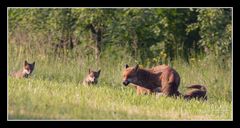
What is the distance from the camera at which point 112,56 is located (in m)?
24.9

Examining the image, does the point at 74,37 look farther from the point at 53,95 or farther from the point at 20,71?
the point at 53,95

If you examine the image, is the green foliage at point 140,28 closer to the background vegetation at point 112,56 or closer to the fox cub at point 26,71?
the background vegetation at point 112,56

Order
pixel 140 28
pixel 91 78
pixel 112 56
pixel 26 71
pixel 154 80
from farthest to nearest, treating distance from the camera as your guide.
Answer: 1. pixel 140 28
2. pixel 112 56
3. pixel 26 71
4. pixel 91 78
5. pixel 154 80

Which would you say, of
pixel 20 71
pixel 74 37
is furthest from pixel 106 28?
pixel 20 71

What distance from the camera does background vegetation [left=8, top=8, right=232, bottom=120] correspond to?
1228 centimetres

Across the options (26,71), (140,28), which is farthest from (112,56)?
(26,71)

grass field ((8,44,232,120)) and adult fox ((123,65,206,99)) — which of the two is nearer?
grass field ((8,44,232,120))

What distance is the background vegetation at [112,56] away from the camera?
40.3 ft

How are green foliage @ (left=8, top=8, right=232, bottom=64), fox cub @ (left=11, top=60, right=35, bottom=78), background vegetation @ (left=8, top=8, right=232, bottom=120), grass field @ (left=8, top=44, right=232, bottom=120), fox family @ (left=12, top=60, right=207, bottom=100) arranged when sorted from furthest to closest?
green foliage @ (left=8, top=8, right=232, bottom=64) < fox cub @ (left=11, top=60, right=35, bottom=78) < fox family @ (left=12, top=60, right=207, bottom=100) < background vegetation @ (left=8, top=8, right=232, bottom=120) < grass field @ (left=8, top=44, right=232, bottom=120)

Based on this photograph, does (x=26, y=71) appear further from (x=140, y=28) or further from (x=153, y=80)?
(x=140, y=28)

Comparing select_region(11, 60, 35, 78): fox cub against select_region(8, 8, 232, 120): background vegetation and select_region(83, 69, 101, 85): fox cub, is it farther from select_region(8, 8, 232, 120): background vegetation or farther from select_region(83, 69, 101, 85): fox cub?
select_region(83, 69, 101, 85): fox cub

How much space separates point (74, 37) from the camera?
2588 cm

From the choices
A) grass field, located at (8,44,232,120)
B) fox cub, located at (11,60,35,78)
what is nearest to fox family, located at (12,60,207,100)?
grass field, located at (8,44,232,120)

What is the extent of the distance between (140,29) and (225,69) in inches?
227
